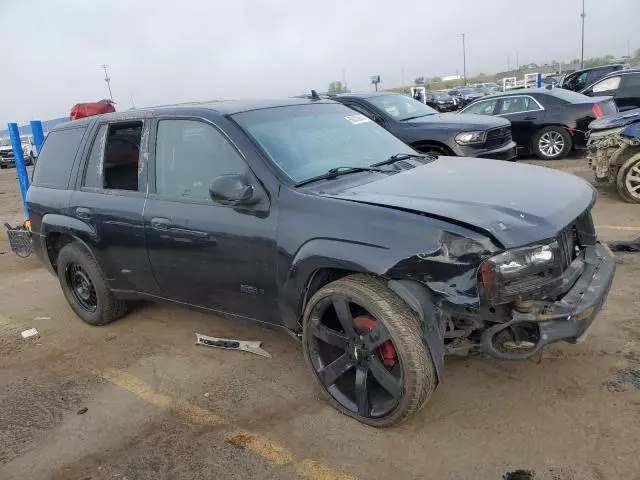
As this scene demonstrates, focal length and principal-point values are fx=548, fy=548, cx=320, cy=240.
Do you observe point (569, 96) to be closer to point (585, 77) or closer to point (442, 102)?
point (585, 77)

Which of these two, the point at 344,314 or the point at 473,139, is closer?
the point at 344,314

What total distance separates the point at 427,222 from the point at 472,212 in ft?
0.80

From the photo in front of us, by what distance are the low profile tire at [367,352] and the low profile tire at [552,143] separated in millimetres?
9807

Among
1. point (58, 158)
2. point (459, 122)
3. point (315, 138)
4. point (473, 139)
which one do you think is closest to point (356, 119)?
point (315, 138)

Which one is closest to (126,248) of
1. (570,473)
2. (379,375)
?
(379,375)

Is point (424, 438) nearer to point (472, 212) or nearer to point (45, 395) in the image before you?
point (472, 212)

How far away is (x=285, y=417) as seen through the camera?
331 cm

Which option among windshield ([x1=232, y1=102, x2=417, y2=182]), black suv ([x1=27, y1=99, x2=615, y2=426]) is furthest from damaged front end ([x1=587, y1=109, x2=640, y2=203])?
windshield ([x1=232, y1=102, x2=417, y2=182])

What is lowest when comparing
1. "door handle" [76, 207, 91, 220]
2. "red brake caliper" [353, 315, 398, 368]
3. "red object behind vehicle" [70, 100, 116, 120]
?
"red brake caliper" [353, 315, 398, 368]

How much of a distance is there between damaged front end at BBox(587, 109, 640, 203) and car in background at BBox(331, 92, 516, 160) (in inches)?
51.2

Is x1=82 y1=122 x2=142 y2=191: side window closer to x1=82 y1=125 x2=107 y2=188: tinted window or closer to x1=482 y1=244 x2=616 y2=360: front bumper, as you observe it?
x1=82 y1=125 x2=107 y2=188: tinted window

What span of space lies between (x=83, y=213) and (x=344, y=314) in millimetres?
2572

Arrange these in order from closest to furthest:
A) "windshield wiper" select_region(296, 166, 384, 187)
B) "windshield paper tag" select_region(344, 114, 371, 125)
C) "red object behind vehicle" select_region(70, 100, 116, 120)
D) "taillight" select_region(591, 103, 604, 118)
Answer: "windshield wiper" select_region(296, 166, 384, 187), "windshield paper tag" select_region(344, 114, 371, 125), "red object behind vehicle" select_region(70, 100, 116, 120), "taillight" select_region(591, 103, 604, 118)

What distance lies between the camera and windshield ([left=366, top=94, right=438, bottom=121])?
363 inches
